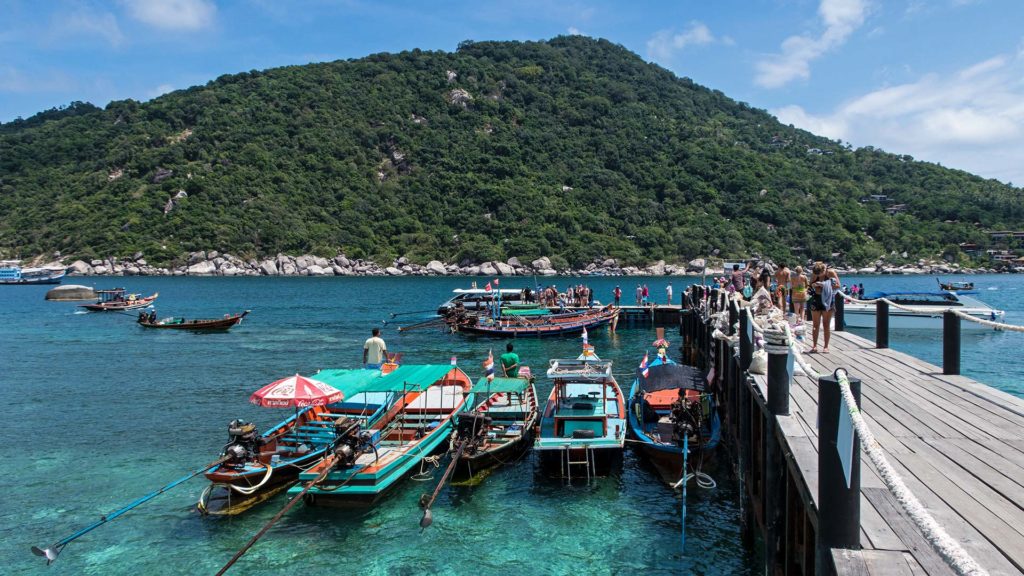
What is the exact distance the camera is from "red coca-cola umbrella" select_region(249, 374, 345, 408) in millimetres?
14750

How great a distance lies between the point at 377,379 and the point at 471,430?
9.83ft

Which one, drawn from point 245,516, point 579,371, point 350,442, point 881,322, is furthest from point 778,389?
point 245,516

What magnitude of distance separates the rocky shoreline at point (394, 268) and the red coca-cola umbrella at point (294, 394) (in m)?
122

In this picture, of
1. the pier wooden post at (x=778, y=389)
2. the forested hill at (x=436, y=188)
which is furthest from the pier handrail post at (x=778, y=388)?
the forested hill at (x=436, y=188)

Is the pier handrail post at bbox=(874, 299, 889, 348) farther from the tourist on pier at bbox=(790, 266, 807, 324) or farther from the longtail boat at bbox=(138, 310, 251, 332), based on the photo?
the longtail boat at bbox=(138, 310, 251, 332)

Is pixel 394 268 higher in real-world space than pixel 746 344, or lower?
lower

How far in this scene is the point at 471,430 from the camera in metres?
17.2

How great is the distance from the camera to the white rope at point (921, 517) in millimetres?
3424

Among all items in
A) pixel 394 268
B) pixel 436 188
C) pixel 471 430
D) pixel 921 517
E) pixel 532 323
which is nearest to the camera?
pixel 921 517

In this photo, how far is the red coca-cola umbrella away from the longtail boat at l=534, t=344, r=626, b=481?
551 centimetres

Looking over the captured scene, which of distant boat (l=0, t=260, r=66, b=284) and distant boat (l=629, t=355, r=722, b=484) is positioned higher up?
distant boat (l=0, t=260, r=66, b=284)

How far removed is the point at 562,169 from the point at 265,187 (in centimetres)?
7790

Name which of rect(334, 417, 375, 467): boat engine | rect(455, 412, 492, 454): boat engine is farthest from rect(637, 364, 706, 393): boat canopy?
rect(334, 417, 375, 467): boat engine

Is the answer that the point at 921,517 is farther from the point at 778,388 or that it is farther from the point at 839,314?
the point at 839,314
